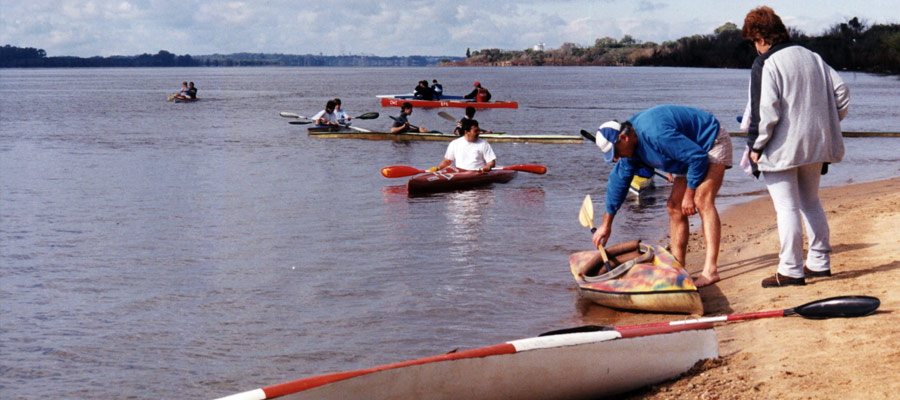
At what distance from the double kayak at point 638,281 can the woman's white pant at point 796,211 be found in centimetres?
84

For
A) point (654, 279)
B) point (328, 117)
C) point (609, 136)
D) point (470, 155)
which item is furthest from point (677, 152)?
point (328, 117)

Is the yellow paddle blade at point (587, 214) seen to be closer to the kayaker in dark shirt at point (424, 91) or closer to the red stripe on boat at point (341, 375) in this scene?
the red stripe on boat at point (341, 375)

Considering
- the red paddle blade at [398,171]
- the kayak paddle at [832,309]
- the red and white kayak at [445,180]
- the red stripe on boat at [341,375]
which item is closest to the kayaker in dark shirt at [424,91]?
the red paddle blade at [398,171]

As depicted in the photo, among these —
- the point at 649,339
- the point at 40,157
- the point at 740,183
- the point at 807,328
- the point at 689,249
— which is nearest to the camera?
the point at 649,339

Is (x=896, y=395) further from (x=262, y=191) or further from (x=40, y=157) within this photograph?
(x=40, y=157)

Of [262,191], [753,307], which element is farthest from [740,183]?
[753,307]

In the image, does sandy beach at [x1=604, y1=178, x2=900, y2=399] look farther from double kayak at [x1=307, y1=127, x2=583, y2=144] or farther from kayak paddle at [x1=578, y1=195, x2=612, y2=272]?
double kayak at [x1=307, y1=127, x2=583, y2=144]

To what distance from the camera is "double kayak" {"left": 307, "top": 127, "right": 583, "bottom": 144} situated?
81.5 feet

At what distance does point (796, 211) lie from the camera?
7.05 m

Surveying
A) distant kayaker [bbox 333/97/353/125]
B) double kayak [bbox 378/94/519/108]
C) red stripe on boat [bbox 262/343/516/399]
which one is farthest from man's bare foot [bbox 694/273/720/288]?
double kayak [bbox 378/94/519/108]

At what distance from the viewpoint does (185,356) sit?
7.67 meters

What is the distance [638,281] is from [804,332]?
1.96m

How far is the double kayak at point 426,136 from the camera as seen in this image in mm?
24844

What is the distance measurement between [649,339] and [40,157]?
24.3 meters
